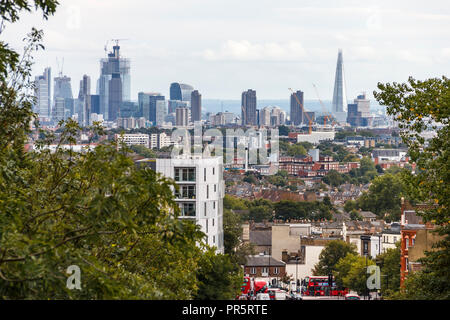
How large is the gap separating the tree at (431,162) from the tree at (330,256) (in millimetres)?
40931

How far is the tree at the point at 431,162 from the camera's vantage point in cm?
1562

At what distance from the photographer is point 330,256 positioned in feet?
195

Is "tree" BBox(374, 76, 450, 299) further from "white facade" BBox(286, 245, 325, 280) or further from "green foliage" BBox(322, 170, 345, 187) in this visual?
"green foliage" BBox(322, 170, 345, 187)

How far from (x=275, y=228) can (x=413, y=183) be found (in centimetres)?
5759

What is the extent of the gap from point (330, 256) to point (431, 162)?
143 ft

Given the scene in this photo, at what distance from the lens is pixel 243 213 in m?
96.9

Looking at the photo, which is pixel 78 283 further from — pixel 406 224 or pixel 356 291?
pixel 356 291

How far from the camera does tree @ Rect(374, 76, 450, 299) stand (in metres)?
15.6

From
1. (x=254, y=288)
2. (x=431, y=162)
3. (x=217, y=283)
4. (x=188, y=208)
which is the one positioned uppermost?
(x=431, y=162)

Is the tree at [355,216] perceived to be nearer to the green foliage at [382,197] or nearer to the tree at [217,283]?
the green foliage at [382,197]

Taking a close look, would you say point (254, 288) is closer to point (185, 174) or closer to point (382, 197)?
point (185, 174)

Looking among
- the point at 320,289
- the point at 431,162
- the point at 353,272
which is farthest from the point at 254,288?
the point at 431,162

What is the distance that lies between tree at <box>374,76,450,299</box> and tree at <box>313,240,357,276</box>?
40.9 m

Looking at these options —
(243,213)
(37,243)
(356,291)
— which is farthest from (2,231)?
(243,213)
